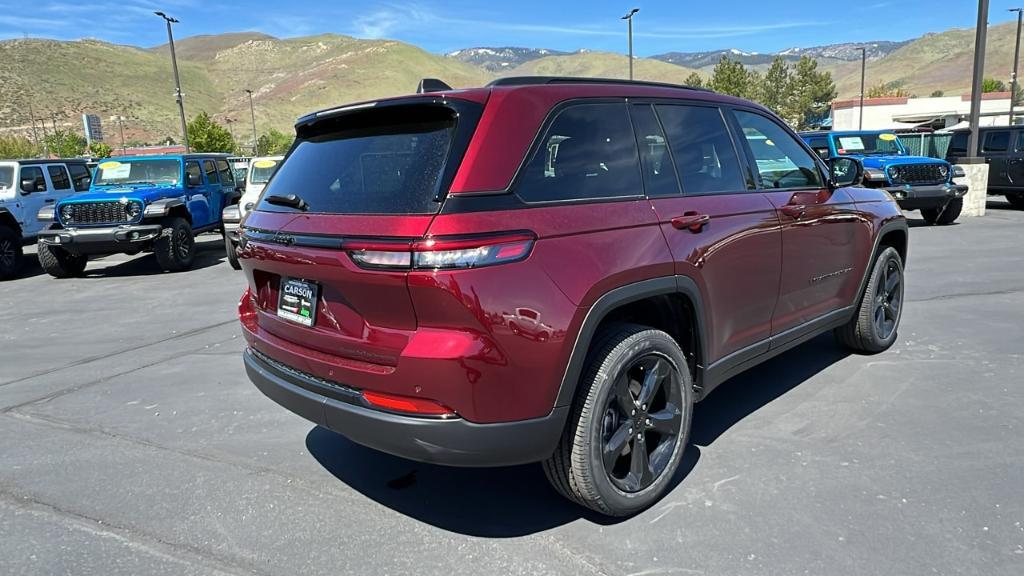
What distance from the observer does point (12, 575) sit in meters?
2.58

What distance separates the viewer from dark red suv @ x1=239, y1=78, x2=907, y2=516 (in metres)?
2.35

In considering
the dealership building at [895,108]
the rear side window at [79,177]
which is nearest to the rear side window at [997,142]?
the rear side window at [79,177]

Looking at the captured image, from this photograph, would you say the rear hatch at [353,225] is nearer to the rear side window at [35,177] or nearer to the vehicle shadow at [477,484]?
the vehicle shadow at [477,484]

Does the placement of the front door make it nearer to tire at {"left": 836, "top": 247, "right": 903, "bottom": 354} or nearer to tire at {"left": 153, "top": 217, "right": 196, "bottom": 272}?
tire at {"left": 836, "top": 247, "right": 903, "bottom": 354}

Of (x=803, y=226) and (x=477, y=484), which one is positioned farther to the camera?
(x=803, y=226)

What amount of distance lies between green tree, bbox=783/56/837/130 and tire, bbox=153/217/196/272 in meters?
73.5

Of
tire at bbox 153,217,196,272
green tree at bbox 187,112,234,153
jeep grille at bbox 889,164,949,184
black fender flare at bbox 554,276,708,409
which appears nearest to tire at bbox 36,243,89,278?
tire at bbox 153,217,196,272

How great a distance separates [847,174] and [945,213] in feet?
34.7

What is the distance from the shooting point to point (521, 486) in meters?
3.26

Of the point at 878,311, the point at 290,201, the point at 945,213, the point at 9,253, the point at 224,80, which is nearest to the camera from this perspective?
the point at 290,201

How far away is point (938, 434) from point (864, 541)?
52.6 inches

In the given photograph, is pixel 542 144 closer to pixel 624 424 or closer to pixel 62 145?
pixel 624 424

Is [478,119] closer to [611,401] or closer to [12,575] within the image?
[611,401]

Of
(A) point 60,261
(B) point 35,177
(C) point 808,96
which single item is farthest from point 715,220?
(C) point 808,96
